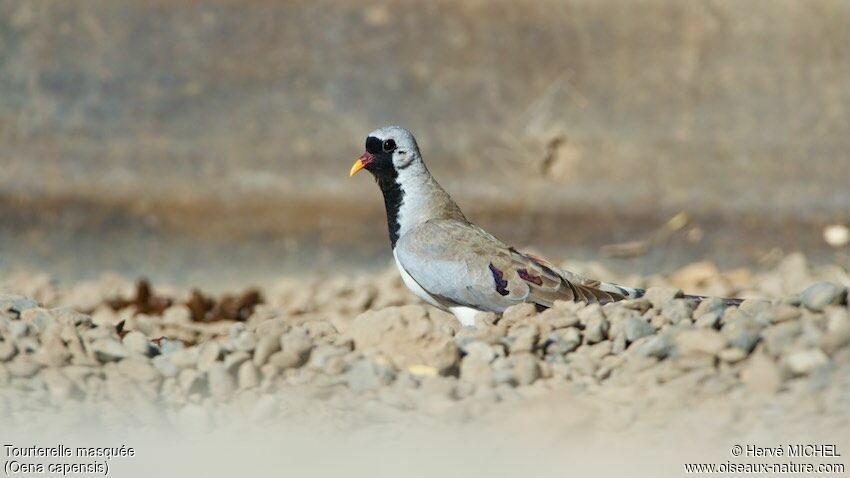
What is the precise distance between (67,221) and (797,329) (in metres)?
4.93

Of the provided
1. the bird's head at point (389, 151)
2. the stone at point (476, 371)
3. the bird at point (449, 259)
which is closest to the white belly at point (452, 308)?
the bird at point (449, 259)

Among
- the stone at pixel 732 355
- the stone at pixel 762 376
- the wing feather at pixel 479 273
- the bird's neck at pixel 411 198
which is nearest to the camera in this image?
the stone at pixel 762 376

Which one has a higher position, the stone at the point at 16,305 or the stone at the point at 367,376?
the stone at the point at 16,305

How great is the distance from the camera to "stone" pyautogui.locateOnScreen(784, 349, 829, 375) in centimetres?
362

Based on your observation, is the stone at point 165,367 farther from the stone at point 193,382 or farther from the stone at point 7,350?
the stone at point 7,350

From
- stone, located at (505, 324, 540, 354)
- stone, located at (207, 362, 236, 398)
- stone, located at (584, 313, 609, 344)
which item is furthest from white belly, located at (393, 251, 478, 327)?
stone, located at (207, 362, 236, 398)

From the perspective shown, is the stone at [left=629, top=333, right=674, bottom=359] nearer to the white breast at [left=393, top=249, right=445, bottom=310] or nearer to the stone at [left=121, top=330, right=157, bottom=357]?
the white breast at [left=393, top=249, right=445, bottom=310]

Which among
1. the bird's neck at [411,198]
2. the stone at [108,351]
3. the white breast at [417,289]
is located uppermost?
the bird's neck at [411,198]

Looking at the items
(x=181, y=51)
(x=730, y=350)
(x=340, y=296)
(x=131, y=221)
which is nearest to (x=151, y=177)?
A: (x=131, y=221)

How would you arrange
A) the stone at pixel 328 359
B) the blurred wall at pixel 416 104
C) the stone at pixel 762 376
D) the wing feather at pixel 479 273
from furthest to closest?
the blurred wall at pixel 416 104 < the wing feather at pixel 479 273 < the stone at pixel 328 359 < the stone at pixel 762 376

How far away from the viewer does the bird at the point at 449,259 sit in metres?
4.65

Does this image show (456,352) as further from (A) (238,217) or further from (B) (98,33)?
(B) (98,33)

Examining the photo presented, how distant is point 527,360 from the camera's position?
386cm

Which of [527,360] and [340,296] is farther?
[340,296]
